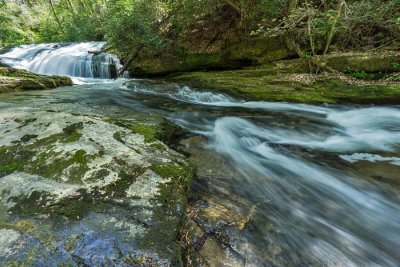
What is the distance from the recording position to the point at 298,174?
3.73 m

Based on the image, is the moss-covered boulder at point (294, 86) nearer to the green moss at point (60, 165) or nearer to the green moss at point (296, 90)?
the green moss at point (296, 90)

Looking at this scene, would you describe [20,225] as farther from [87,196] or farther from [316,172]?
[316,172]

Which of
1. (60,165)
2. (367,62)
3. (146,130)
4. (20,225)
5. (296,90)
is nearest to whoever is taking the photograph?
(20,225)

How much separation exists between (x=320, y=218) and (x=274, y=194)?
1.71 feet

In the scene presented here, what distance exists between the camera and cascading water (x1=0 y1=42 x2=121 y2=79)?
11984mm

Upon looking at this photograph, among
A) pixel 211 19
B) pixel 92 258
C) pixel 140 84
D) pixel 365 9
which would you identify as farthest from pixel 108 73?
pixel 92 258


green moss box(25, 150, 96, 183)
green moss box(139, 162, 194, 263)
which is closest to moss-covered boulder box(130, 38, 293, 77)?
green moss box(139, 162, 194, 263)

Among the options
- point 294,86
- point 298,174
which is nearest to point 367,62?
point 294,86

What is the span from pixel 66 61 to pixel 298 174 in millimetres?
12153

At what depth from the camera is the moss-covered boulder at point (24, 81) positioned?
25.0ft

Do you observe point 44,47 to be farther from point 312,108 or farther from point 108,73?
point 312,108

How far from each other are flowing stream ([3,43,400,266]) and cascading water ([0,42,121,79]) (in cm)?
470

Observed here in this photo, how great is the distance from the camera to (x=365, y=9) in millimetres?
7832

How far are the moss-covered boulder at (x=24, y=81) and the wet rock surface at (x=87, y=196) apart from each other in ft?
16.5
